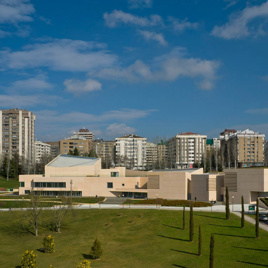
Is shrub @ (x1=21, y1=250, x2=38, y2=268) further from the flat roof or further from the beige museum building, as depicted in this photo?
the flat roof

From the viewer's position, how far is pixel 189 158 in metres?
196

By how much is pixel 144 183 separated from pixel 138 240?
40.1 meters

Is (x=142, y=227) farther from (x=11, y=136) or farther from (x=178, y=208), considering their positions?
(x=11, y=136)

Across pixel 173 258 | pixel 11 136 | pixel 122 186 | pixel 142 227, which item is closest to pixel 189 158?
pixel 11 136

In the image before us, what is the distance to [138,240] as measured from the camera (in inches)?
1842

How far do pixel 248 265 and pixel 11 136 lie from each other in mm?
158451

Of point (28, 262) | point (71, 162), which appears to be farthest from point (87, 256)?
point (71, 162)

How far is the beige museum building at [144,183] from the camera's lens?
70.3 meters

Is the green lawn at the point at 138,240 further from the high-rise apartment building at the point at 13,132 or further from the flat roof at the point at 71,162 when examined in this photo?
the high-rise apartment building at the point at 13,132

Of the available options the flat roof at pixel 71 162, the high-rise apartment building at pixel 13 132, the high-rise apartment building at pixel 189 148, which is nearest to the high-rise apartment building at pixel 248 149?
the high-rise apartment building at pixel 189 148

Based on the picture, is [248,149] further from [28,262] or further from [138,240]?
[28,262]

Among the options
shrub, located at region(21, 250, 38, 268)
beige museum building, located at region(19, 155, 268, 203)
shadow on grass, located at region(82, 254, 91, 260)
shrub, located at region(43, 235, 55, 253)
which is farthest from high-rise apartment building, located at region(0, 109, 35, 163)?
shrub, located at region(21, 250, 38, 268)

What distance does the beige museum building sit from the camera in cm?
7031

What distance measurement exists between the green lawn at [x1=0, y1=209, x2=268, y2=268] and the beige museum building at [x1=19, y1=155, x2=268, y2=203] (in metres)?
16.2
